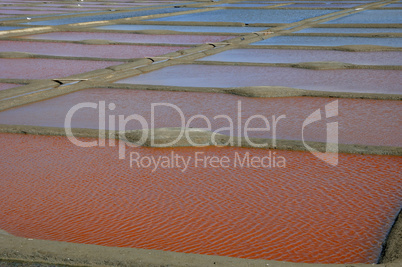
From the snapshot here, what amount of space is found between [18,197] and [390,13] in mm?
12330

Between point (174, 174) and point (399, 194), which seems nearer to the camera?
point (399, 194)

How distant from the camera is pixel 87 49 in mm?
8773

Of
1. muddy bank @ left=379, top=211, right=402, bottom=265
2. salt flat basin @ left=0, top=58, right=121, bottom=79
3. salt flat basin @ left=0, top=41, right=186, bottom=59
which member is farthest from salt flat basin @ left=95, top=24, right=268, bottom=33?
muddy bank @ left=379, top=211, right=402, bottom=265

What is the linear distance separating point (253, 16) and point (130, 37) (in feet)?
14.3

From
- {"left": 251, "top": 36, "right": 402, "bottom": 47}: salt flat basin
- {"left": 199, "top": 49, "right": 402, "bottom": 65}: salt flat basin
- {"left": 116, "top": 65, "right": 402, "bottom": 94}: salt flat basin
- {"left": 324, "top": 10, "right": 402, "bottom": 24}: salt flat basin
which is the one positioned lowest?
{"left": 116, "top": 65, "right": 402, "bottom": 94}: salt flat basin

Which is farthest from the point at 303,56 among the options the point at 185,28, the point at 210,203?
the point at 210,203

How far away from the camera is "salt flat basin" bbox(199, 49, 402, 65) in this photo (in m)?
7.39

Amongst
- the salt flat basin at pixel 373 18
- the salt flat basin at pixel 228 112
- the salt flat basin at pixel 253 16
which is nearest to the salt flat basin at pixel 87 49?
the salt flat basin at pixel 228 112

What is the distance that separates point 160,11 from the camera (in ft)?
51.5

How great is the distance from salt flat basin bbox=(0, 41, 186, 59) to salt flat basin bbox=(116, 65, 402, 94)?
1329 mm

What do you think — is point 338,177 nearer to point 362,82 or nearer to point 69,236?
point 69,236

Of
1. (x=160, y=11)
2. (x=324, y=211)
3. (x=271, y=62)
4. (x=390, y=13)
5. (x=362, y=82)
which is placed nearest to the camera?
(x=324, y=211)

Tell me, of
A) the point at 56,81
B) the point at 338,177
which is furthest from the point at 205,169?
the point at 56,81

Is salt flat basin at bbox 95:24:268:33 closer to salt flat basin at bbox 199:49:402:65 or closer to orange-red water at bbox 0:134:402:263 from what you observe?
salt flat basin at bbox 199:49:402:65
